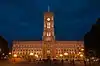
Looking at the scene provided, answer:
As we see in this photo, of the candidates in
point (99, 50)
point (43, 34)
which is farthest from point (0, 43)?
point (99, 50)

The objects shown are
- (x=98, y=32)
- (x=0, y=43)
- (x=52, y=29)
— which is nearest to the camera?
(x=98, y=32)

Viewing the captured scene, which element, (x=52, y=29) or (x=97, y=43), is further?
(x=52, y=29)

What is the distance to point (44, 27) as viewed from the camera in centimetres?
19450

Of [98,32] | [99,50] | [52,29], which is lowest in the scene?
[99,50]

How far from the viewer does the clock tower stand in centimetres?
19274

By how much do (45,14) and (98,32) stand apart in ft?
375

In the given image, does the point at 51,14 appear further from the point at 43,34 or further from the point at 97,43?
the point at 97,43

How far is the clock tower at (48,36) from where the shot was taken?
193 metres

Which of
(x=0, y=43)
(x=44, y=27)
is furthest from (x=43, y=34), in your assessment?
(x=0, y=43)

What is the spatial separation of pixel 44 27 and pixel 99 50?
10950cm

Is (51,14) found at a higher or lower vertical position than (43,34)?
higher

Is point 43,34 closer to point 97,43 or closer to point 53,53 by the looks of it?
point 53,53

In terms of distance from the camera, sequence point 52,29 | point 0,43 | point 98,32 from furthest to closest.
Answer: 1. point 52,29
2. point 0,43
3. point 98,32

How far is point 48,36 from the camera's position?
19325 cm
